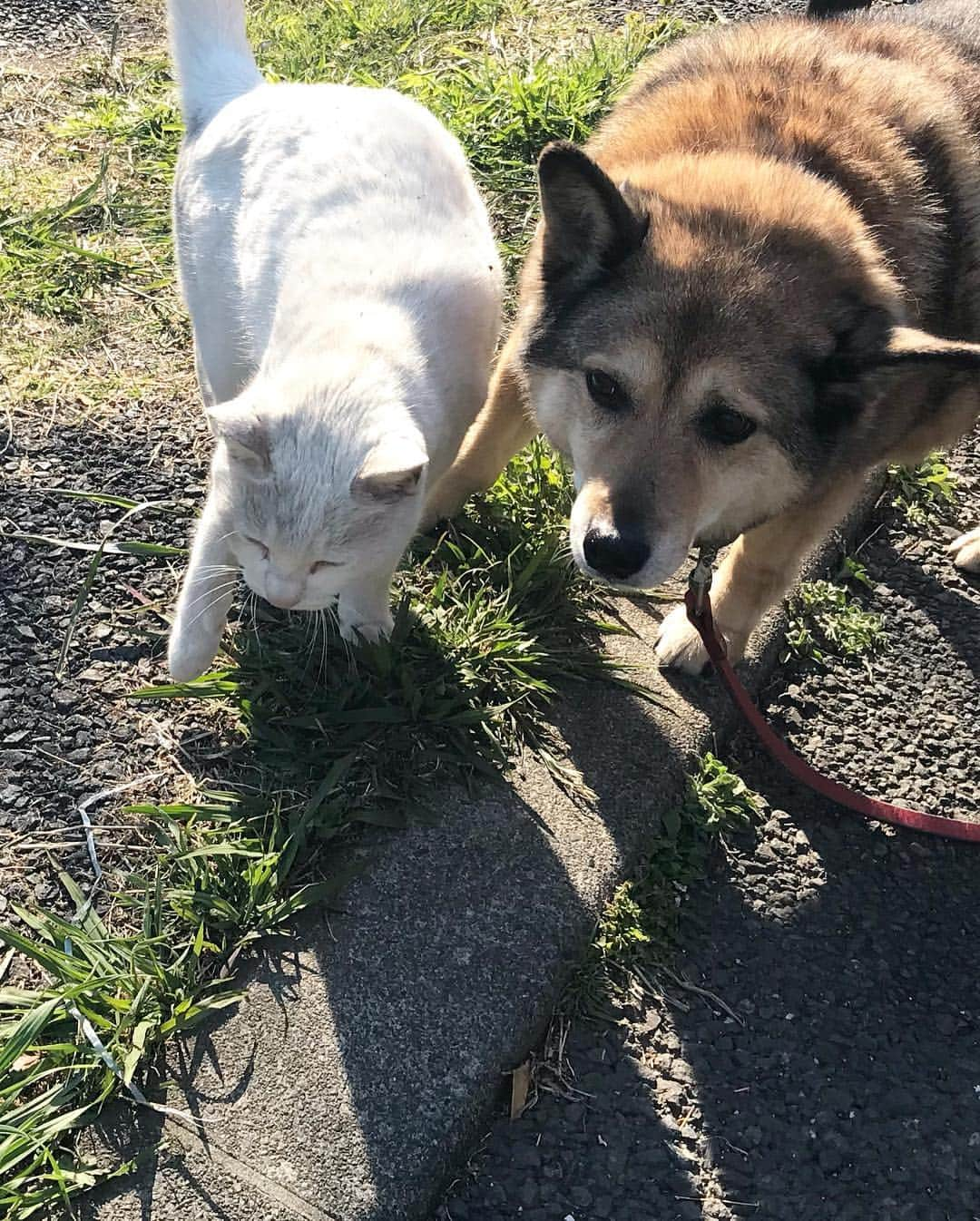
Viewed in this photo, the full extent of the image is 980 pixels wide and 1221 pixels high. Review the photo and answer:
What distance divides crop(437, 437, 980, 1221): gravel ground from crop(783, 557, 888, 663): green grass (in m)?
0.15

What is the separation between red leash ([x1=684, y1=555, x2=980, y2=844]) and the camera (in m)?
2.81

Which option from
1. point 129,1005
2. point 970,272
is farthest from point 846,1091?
point 970,272

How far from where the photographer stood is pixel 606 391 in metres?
2.61

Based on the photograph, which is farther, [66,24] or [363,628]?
[66,24]

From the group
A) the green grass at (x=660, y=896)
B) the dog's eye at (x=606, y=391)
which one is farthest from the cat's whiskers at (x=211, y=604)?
the green grass at (x=660, y=896)

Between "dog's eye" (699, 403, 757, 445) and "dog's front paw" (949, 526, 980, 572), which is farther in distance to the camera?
"dog's front paw" (949, 526, 980, 572)

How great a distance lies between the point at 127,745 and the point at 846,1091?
2.00 metres

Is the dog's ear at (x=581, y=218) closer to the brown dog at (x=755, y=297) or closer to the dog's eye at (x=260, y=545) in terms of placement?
the brown dog at (x=755, y=297)

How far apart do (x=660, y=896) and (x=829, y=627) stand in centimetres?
123

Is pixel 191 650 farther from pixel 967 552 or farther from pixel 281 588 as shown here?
pixel 967 552

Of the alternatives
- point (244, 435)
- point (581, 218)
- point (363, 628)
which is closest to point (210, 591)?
point (363, 628)

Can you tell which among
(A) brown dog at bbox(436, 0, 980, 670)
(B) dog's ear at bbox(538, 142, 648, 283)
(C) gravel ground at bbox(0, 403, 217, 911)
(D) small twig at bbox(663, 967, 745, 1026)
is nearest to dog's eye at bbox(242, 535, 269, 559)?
(C) gravel ground at bbox(0, 403, 217, 911)

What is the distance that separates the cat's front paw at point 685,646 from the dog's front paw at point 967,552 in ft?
3.33

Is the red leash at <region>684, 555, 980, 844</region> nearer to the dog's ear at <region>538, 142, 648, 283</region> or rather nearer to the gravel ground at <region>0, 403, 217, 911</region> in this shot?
the dog's ear at <region>538, 142, 648, 283</region>
